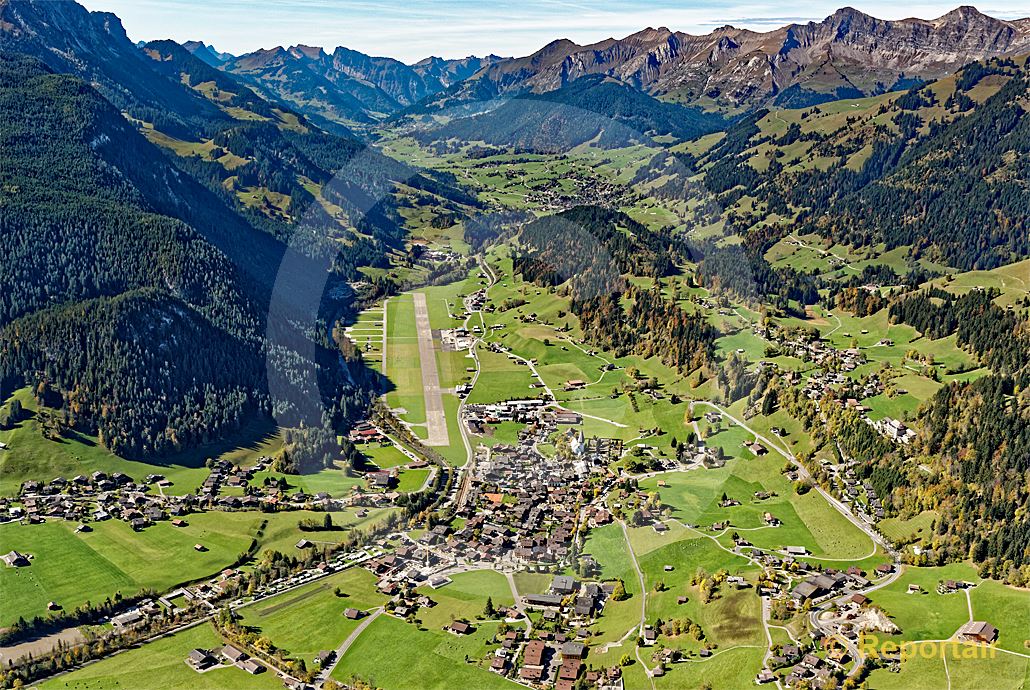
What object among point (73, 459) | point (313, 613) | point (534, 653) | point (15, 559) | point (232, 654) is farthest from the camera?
point (73, 459)

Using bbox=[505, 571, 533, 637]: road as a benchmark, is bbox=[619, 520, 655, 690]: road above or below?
above

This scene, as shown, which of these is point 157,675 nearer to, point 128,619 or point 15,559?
point 128,619

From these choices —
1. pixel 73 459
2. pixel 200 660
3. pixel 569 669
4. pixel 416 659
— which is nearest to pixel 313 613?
pixel 200 660

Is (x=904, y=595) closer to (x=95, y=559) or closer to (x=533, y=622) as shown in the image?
(x=533, y=622)

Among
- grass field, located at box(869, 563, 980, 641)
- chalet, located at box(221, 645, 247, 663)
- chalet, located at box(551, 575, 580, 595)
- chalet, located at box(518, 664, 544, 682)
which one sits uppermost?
grass field, located at box(869, 563, 980, 641)

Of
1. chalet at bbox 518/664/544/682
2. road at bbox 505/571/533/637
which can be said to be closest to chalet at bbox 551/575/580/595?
road at bbox 505/571/533/637

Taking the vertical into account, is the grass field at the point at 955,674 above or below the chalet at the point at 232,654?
above

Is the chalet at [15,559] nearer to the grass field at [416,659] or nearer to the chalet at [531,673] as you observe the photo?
the grass field at [416,659]

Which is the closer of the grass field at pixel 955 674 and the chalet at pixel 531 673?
the grass field at pixel 955 674

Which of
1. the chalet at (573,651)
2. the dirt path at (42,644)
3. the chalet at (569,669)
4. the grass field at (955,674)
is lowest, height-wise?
the dirt path at (42,644)

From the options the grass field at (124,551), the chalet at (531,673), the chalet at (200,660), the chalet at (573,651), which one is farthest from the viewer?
the grass field at (124,551)

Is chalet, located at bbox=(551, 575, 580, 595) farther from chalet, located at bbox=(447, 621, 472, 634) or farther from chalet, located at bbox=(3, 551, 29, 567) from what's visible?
chalet, located at bbox=(3, 551, 29, 567)

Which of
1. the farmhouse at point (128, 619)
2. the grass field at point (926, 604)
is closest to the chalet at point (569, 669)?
the grass field at point (926, 604)
